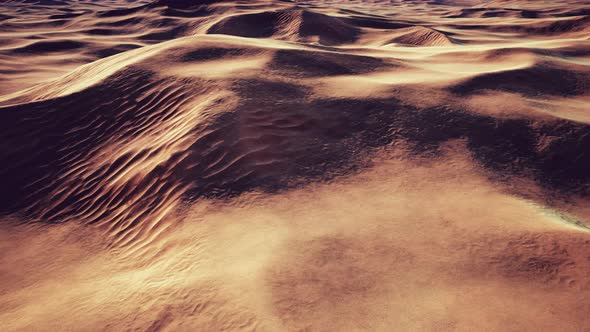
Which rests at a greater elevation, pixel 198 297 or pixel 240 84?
pixel 240 84

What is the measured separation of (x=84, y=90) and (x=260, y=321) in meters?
5.98

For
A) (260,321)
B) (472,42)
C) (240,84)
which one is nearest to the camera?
(260,321)

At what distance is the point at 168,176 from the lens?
4.95 metres

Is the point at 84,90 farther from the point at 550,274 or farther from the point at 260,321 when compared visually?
the point at 550,274

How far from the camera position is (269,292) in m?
2.91

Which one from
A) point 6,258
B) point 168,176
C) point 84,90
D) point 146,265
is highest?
point 84,90

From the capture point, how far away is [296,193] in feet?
14.5

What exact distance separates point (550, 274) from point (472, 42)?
55.5 ft

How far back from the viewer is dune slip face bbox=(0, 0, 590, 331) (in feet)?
9.57

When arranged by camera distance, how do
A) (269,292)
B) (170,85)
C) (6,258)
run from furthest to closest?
(170,85) < (6,258) < (269,292)

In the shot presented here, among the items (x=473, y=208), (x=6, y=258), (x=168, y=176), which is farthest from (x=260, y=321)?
(x=6, y=258)

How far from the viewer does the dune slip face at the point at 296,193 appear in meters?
2.92

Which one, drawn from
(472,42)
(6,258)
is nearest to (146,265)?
(6,258)

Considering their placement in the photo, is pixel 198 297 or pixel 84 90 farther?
pixel 84 90
